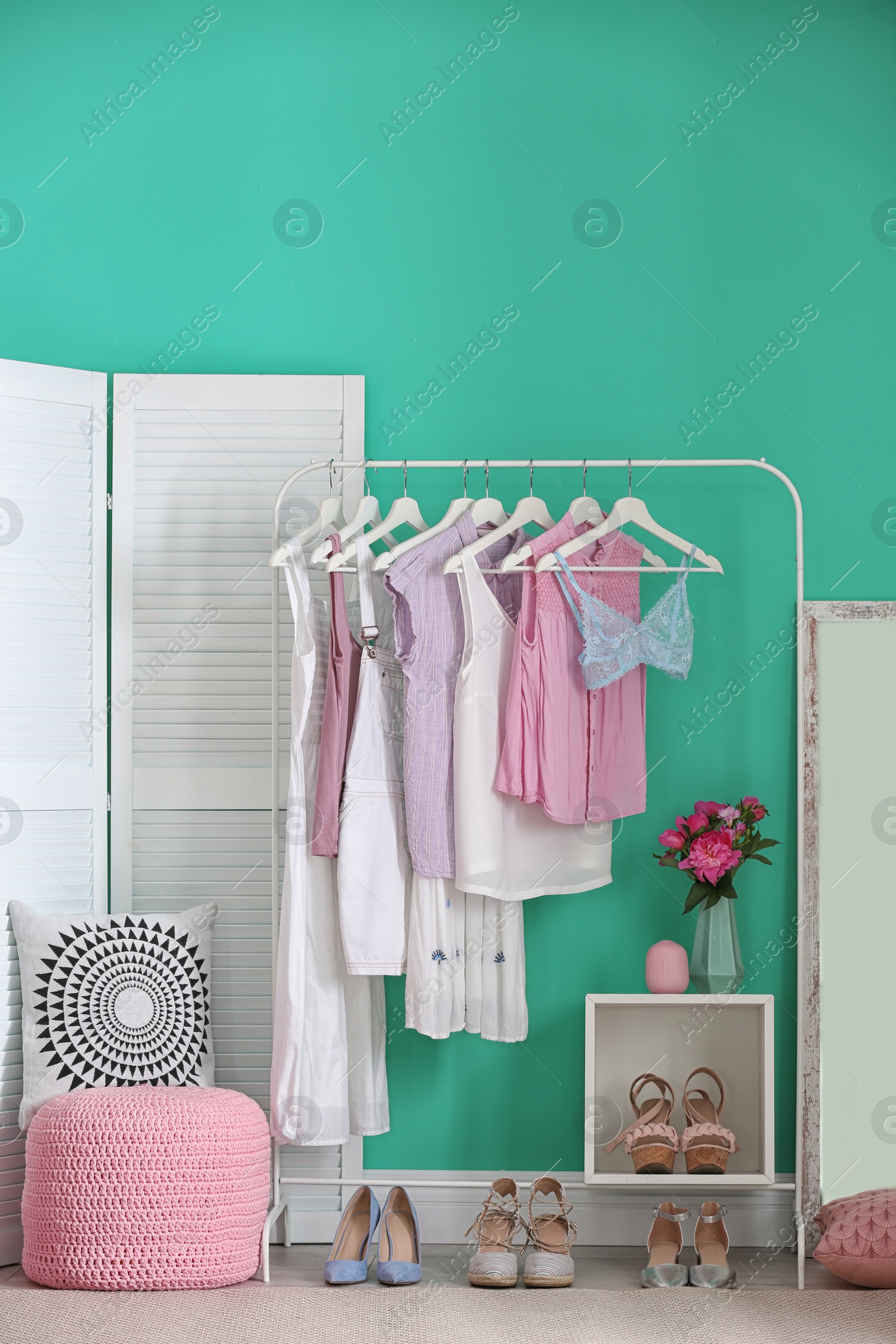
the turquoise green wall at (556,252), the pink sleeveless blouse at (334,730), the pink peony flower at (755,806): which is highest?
the turquoise green wall at (556,252)

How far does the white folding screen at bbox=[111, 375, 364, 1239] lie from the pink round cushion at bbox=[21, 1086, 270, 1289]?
0.63 meters

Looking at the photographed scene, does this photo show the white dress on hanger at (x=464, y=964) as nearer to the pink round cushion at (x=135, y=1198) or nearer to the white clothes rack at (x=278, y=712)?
the white clothes rack at (x=278, y=712)

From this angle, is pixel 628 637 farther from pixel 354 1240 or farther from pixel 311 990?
pixel 354 1240

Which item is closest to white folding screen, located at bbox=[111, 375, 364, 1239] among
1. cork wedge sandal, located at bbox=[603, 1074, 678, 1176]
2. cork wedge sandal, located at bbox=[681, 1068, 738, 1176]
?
cork wedge sandal, located at bbox=[603, 1074, 678, 1176]

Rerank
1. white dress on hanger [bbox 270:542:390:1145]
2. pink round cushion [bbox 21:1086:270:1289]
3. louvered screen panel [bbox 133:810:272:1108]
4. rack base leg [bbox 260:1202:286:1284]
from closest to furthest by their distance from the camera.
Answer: pink round cushion [bbox 21:1086:270:1289]
rack base leg [bbox 260:1202:286:1284]
white dress on hanger [bbox 270:542:390:1145]
louvered screen panel [bbox 133:810:272:1108]

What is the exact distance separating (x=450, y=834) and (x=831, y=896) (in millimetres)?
988

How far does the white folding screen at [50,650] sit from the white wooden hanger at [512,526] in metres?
0.99

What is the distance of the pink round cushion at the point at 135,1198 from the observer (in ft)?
7.04

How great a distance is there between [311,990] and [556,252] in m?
1.99

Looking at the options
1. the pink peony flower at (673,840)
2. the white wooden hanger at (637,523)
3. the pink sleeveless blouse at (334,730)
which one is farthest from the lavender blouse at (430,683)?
the pink peony flower at (673,840)

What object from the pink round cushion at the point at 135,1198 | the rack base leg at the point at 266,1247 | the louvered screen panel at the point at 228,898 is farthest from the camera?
the louvered screen panel at the point at 228,898

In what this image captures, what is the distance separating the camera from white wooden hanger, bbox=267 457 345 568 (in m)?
2.38

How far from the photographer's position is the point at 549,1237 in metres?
2.40

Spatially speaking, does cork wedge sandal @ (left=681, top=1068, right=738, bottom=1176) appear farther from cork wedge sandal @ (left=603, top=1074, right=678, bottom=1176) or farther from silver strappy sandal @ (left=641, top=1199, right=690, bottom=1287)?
silver strappy sandal @ (left=641, top=1199, right=690, bottom=1287)
